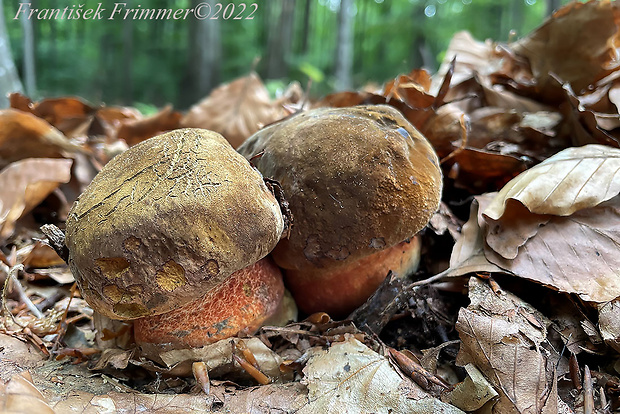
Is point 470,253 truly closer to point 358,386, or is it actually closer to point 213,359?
point 358,386

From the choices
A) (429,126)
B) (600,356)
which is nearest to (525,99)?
(429,126)

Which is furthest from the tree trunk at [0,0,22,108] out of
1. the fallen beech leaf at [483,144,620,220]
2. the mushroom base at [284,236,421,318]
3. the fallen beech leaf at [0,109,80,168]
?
the fallen beech leaf at [483,144,620,220]

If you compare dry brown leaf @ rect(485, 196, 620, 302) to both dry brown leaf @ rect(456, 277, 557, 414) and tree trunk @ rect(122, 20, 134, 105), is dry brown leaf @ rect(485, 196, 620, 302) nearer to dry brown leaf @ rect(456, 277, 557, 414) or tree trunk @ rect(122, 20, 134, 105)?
dry brown leaf @ rect(456, 277, 557, 414)

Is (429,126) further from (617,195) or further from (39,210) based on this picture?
(39,210)

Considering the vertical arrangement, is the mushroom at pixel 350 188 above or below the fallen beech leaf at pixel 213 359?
above

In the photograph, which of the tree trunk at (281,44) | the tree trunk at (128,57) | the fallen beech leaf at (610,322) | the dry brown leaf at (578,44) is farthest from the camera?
the tree trunk at (128,57)

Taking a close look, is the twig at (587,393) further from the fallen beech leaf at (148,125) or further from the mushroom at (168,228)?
the fallen beech leaf at (148,125)

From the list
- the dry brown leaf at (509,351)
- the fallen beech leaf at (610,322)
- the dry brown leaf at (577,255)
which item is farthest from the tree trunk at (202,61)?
the fallen beech leaf at (610,322)

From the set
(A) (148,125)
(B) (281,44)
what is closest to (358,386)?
(A) (148,125)

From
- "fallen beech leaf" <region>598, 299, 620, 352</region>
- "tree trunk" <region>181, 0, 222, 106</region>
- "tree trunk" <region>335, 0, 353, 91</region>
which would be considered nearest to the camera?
"fallen beech leaf" <region>598, 299, 620, 352</region>
